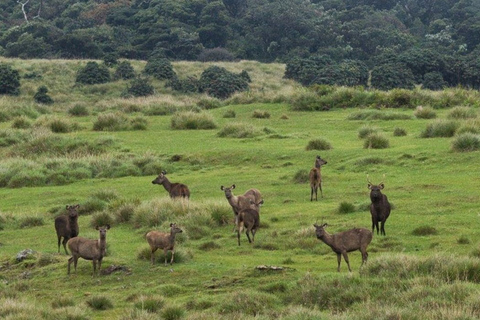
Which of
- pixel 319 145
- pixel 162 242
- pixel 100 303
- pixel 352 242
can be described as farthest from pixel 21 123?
pixel 352 242

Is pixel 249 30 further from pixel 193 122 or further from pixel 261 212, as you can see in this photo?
pixel 261 212

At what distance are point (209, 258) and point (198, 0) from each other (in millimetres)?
84524

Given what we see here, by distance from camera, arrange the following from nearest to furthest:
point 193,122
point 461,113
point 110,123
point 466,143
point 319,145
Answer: point 466,143 → point 319,145 → point 461,113 → point 193,122 → point 110,123

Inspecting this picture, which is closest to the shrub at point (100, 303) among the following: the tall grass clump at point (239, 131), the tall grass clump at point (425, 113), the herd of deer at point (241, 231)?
the herd of deer at point (241, 231)

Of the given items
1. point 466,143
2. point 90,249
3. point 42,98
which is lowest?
point 90,249

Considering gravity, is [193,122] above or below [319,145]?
above

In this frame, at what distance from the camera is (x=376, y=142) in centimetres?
3077

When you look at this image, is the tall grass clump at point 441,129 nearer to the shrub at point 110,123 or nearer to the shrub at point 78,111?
the shrub at point 110,123

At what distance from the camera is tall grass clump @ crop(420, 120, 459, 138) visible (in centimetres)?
3186

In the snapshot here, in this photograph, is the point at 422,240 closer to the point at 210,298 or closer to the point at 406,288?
the point at 406,288

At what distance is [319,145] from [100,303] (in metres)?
17.9

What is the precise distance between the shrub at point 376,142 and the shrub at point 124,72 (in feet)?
140

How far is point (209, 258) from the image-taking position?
17.7 meters

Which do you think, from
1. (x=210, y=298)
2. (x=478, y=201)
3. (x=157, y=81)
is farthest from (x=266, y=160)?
(x=157, y=81)
